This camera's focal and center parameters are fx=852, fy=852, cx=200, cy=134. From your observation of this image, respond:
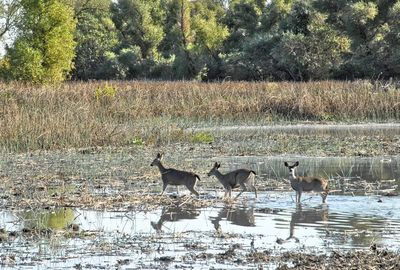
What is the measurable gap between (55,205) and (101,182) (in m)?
2.64

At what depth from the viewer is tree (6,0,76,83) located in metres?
45.5

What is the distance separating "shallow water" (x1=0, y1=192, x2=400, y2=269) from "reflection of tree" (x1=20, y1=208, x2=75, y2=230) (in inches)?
0.6

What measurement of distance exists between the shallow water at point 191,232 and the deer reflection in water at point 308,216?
0.01 meters

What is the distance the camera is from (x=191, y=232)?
11625mm

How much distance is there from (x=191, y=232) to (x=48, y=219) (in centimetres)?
234

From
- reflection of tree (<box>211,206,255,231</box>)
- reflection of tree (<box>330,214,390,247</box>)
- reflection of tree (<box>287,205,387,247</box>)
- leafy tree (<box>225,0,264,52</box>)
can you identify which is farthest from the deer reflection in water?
leafy tree (<box>225,0,264,52</box>)

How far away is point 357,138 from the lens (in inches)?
1001

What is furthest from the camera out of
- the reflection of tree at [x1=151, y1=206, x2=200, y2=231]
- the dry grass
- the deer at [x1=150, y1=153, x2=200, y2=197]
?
the dry grass

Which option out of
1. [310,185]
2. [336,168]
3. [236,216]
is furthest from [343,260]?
[336,168]

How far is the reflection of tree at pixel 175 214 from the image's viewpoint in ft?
42.0

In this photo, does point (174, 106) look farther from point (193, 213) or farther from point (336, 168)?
point (193, 213)

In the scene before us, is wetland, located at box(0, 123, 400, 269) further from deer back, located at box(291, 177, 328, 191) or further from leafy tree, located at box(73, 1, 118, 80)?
leafy tree, located at box(73, 1, 118, 80)

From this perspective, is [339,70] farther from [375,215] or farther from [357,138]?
[375,215]

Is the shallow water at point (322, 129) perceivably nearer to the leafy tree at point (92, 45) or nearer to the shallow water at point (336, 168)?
the shallow water at point (336, 168)
